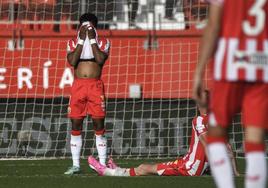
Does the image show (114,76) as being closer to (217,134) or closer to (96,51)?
(96,51)

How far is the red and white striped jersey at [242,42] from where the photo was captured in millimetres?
5145

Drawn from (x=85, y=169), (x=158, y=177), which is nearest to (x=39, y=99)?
(x=85, y=169)

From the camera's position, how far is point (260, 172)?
5078 mm

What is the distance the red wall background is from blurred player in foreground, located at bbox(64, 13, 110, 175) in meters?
4.28

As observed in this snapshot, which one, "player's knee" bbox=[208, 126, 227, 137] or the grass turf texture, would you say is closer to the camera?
"player's knee" bbox=[208, 126, 227, 137]

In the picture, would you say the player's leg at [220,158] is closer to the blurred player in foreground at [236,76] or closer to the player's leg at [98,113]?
the blurred player in foreground at [236,76]

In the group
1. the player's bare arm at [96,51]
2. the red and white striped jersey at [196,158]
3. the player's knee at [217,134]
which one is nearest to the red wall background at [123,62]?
the player's bare arm at [96,51]

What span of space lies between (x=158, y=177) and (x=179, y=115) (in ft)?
17.1

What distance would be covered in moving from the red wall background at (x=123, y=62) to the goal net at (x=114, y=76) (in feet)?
0.05

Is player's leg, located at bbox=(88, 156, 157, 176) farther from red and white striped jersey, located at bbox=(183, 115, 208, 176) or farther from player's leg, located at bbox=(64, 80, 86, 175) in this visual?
player's leg, located at bbox=(64, 80, 86, 175)

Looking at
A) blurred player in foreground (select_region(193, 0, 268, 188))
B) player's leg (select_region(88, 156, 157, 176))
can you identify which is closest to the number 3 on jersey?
blurred player in foreground (select_region(193, 0, 268, 188))

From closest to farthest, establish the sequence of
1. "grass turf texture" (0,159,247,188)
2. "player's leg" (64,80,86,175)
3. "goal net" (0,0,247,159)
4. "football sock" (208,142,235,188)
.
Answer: "football sock" (208,142,235,188) → "grass turf texture" (0,159,247,188) → "player's leg" (64,80,86,175) → "goal net" (0,0,247,159)

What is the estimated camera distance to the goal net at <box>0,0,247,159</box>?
A: 14.4 meters

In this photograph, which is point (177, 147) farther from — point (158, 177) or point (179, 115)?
point (158, 177)
